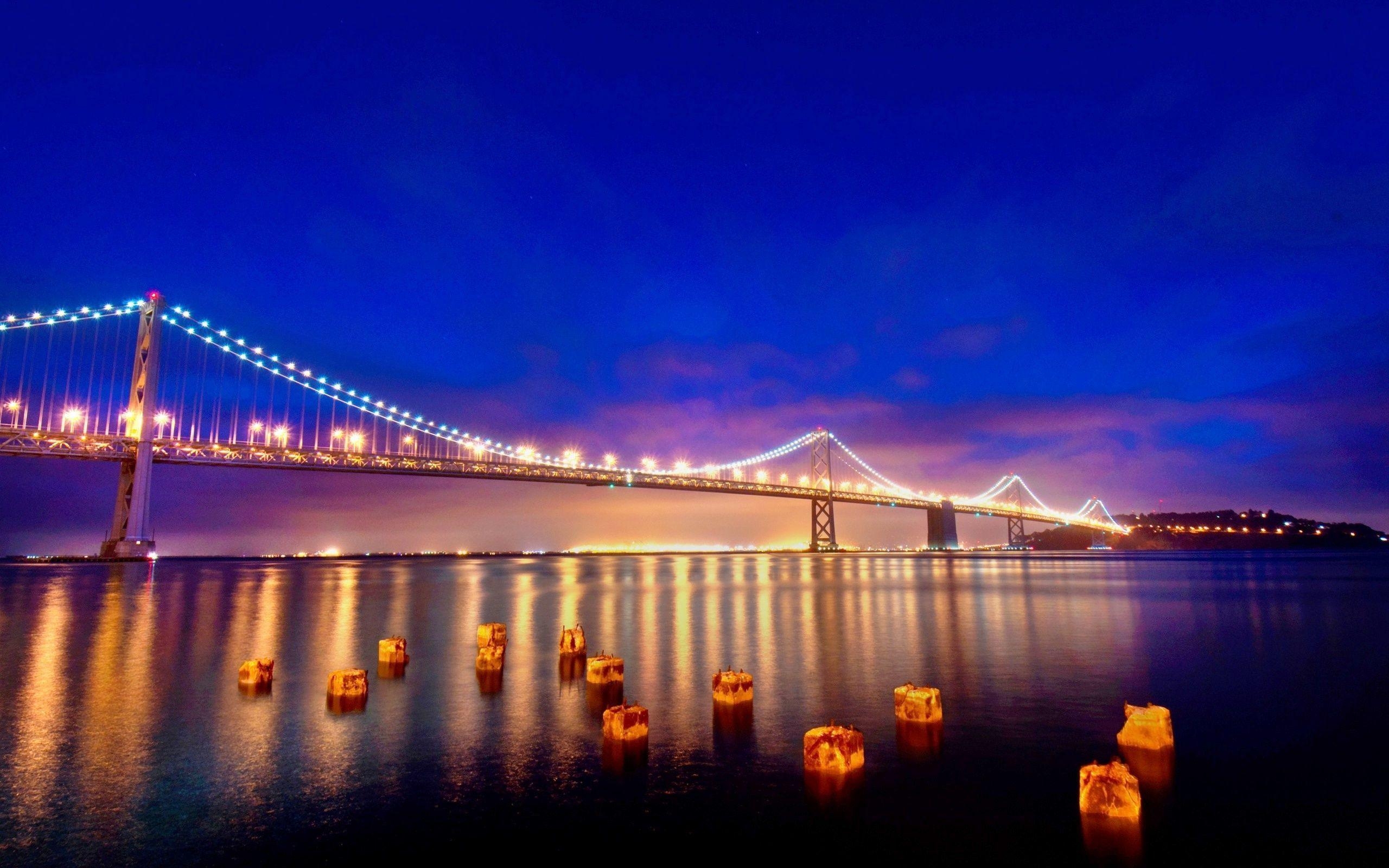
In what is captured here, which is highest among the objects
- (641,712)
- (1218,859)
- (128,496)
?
(128,496)

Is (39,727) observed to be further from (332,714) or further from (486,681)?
(486,681)

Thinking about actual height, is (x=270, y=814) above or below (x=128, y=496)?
below

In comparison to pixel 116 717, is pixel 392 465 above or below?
above

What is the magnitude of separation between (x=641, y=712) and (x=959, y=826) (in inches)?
123

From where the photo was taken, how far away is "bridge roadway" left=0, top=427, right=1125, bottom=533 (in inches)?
1674

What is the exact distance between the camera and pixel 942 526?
79312 millimetres

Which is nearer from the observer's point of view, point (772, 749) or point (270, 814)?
point (270, 814)

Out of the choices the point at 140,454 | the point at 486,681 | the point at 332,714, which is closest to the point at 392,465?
the point at 140,454

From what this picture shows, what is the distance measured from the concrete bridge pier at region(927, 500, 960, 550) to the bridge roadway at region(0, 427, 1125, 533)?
863mm

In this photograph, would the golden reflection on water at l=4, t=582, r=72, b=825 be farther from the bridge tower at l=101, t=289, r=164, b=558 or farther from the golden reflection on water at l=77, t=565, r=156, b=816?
the bridge tower at l=101, t=289, r=164, b=558

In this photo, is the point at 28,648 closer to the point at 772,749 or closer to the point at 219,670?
the point at 219,670

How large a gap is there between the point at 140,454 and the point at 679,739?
4862 centimetres

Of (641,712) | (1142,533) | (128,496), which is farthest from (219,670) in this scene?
(1142,533)

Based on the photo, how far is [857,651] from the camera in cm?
1412
